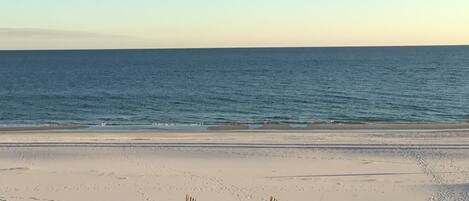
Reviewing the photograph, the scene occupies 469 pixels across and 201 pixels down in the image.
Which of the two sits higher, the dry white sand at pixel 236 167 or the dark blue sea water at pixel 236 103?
the dark blue sea water at pixel 236 103

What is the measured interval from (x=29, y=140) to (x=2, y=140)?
3.93 feet

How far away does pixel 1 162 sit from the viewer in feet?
67.1

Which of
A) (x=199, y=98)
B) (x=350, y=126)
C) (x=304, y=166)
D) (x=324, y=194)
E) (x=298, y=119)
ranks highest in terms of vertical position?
(x=199, y=98)

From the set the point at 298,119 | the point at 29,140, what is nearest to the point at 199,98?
the point at 298,119

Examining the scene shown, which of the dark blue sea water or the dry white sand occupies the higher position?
the dark blue sea water

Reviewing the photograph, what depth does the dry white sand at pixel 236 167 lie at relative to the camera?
16656mm

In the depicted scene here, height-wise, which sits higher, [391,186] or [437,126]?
[437,126]

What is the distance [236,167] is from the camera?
19.7 m

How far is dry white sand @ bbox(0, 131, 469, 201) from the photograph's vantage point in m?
16.7

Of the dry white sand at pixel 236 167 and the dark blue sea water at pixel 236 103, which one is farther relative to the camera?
the dark blue sea water at pixel 236 103

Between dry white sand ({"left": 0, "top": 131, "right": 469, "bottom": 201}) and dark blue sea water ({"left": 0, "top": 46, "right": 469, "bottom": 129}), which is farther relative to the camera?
dark blue sea water ({"left": 0, "top": 46, "right": 469, "bottom": 129})

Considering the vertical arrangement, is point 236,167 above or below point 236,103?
below

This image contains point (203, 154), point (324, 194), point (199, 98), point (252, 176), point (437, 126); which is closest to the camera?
point (324, 194)

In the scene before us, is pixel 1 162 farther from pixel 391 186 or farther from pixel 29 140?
pixel 391 186
